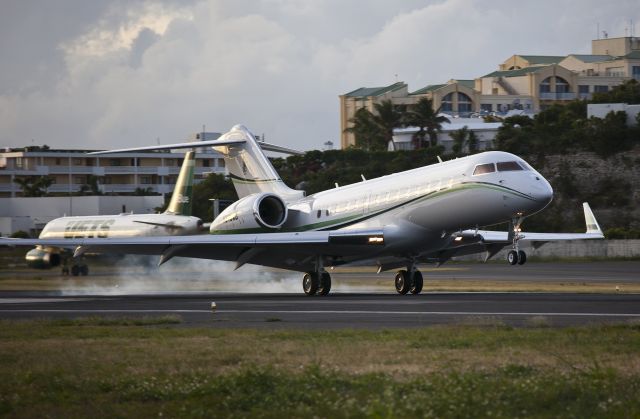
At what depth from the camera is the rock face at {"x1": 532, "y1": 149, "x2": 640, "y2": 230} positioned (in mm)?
85500

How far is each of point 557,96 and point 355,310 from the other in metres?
125

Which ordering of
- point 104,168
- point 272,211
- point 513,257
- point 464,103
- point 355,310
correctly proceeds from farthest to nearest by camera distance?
1. point 464,103
2. point 104,168
3. point 272,211
4. point 513,257
5. point 355,310

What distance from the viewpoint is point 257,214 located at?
3934 cm

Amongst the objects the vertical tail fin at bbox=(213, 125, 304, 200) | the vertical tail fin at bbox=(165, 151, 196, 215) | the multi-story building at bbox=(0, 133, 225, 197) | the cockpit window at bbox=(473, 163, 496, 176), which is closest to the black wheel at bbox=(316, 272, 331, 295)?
the vertical tail fin at bbox=(213, 125, 304, 200)

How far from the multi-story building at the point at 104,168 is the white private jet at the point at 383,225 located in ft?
309

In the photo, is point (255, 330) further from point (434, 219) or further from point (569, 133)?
point (569, 133)

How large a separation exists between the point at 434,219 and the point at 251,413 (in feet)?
72.2

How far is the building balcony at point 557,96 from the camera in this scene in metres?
149

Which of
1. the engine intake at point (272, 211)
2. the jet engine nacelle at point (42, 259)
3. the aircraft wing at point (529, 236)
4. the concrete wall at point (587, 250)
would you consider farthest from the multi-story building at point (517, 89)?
the engine intake at point (272, 211)

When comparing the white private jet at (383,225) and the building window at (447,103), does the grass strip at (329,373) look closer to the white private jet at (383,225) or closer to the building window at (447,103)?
the white private jet at (383,225)

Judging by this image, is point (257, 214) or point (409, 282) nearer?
point (409, 282)

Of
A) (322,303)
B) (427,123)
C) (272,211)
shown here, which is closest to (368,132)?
(427,123)

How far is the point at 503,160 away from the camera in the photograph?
33969mm

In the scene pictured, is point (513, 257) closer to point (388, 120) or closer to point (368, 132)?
point (388, 120)
